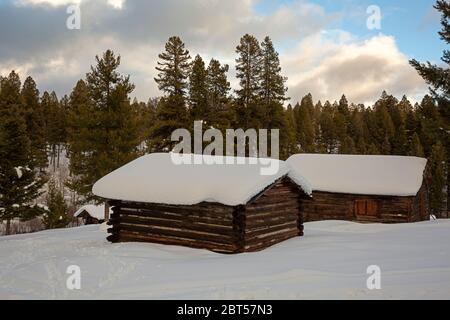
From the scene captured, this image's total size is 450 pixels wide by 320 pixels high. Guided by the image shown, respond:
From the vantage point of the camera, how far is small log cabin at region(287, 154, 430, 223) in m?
23.3

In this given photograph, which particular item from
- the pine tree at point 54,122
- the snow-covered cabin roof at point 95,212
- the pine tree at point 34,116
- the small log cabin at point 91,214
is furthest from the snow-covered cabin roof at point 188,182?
the pine tree at point 54,122

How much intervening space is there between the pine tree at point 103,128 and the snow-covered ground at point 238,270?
10399 millimetres

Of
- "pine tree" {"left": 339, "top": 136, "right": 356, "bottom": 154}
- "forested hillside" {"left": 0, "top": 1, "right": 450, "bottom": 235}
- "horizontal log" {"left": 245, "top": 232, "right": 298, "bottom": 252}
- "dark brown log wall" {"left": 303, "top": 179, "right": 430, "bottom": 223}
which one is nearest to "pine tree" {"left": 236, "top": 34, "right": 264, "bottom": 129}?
"forested hillside" {"left": 0, "top": 1, "right": 450, "bottom": 235}

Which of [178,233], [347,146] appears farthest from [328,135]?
[178,233]

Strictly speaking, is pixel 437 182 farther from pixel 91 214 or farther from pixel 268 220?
pixel 91 214

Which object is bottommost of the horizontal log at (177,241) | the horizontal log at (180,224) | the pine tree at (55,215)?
the pine tree at (55,215)

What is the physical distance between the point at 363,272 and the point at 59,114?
5383 centimetres

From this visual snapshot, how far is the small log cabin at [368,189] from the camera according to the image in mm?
23266

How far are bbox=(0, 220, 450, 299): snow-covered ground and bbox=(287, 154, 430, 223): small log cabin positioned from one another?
9.47m

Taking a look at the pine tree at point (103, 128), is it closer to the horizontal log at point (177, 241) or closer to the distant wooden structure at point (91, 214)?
the horizontal log at point (177, 241)

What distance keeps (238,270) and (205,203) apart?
3527 mm

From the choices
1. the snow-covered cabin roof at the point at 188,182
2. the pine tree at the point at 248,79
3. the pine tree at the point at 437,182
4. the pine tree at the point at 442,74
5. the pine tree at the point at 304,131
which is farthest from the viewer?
the pine tree at the point at 304,131

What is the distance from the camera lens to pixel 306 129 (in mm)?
64625
